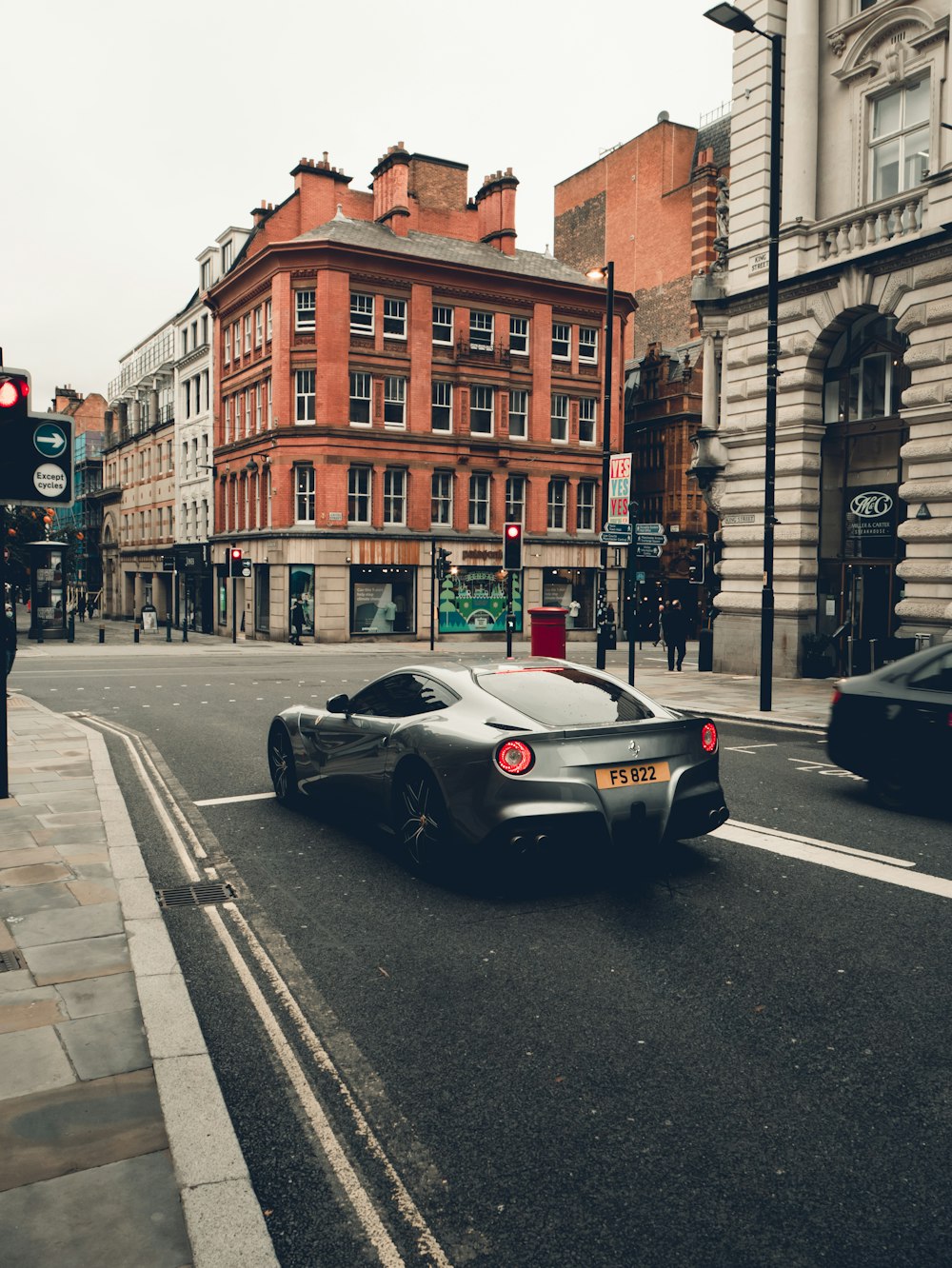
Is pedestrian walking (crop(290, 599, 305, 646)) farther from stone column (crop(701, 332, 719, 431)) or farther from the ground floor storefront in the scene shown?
stone column (crop(701, 332, 719, 431))

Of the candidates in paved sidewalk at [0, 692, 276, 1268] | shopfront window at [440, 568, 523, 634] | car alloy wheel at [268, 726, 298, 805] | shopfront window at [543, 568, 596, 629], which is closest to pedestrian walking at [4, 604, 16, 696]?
car alloy wheel at [268, 726, 298, 805]

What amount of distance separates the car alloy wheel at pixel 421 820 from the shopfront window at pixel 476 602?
34.5m

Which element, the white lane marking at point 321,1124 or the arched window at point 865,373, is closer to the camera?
the white lane marking at point 321,1124

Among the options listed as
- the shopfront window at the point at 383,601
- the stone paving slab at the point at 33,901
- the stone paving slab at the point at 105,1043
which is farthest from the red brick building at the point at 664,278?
the stone paving slab at the point at 105,1043

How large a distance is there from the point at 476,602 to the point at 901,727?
34.1 metres

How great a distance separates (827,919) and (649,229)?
54.5m

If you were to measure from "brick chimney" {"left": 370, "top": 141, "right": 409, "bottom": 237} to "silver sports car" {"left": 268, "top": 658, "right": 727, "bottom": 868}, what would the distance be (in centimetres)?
3992

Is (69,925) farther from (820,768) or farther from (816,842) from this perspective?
(820,768)

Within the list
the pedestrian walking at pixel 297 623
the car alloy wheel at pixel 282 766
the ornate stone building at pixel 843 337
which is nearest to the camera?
the car alloy wheel at pixel 282 766

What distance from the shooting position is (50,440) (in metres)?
8.00

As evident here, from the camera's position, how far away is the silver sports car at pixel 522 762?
5.80 metres

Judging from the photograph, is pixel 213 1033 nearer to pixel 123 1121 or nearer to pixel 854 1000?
pixel 123 1121

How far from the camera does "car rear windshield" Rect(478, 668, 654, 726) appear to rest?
21.0ft

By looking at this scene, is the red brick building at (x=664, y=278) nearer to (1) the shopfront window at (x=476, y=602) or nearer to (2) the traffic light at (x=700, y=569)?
(1) the shopfront window at (x=476, y=602)
